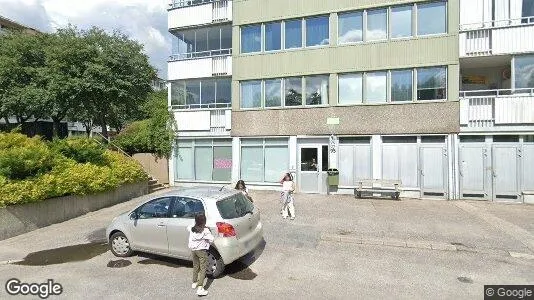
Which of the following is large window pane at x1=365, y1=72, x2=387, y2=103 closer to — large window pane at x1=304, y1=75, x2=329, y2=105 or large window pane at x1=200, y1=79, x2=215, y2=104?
large window pane at x1=304, y1=75, x2=329, y2=105

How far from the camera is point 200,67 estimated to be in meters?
18.2

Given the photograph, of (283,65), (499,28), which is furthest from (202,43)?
(499,28)

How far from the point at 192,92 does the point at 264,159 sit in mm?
5933

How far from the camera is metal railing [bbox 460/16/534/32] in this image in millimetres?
13499

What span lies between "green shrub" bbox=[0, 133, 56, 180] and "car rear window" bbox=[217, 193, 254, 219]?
7530 millimetres

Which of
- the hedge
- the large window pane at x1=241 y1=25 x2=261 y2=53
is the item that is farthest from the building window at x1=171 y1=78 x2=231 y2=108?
the hedge

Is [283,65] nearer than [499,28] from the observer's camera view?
No

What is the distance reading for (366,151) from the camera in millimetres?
15414

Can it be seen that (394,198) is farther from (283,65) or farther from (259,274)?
(259,274)

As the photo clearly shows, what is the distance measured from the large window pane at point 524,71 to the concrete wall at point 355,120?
2.53 metres

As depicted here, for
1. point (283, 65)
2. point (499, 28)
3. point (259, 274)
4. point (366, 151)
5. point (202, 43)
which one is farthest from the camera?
point (202, 43)

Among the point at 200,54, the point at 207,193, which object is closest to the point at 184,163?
the point at 200,54

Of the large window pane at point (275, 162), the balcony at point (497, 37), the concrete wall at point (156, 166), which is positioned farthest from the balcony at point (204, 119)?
the balcony at point (497, 37)

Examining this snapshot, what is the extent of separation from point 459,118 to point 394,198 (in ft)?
14.6
